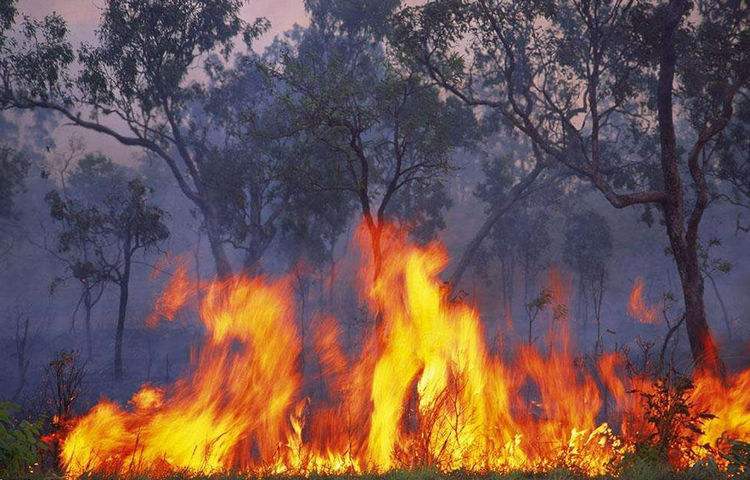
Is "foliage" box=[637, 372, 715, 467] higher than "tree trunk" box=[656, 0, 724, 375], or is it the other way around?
"tree trunk" box=[656, 0, 724, 375]

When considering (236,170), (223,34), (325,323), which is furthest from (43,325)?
(223,34)

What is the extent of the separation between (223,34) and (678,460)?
24.5m

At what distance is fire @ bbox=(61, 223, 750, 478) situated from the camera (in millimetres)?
10719

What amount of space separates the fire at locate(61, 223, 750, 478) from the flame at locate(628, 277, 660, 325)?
11906 mm

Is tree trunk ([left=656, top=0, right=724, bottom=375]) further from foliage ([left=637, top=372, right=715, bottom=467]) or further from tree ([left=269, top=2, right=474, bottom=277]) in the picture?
tree ([left=269, top=2, right=474, bottom=277])

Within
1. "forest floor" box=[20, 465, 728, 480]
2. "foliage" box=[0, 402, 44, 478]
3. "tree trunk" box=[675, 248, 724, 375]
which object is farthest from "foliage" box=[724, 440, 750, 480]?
"foliage" box=[0, 402, 44, 478]

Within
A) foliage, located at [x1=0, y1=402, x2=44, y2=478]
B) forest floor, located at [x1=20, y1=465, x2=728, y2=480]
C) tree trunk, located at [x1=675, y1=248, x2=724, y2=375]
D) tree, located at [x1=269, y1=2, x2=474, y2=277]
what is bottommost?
forest floor, located at [x1=20, y1=465, x2=728, y2=480]

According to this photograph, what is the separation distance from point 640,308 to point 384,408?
32389 millimetres

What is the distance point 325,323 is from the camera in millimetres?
40469

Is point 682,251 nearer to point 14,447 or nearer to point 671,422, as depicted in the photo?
point 671,422

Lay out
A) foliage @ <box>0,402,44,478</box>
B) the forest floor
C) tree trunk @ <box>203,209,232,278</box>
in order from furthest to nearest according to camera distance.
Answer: tree trunk @ <box>203,209,232,278</box>
the forest floor
foliage @ <box>0,402,44,478</box>

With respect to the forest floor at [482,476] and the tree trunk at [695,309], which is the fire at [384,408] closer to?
the forest floor at [482,476]

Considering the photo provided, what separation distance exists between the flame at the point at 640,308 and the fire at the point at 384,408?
11.9 metres

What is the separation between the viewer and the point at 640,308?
140ft
